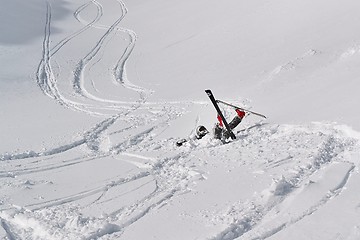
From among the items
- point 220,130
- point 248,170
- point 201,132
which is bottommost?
point 248,170

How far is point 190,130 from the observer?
10.7 metres

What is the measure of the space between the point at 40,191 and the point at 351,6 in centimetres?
1156

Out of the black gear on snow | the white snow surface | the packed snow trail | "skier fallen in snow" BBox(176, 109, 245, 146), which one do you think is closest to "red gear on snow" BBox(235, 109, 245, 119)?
"skier fallen in snow" BBox(176, 109, 245, 146)

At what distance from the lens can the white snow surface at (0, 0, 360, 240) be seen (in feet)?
22.1

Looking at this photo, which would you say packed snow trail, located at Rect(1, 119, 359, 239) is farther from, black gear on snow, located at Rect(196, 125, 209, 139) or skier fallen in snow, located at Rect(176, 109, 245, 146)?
black gear on snow, located at Rect(196, 125, 209, 139)

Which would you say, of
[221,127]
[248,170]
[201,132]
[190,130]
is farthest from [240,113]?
[248,170]

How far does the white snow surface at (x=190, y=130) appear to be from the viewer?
22.1 ft

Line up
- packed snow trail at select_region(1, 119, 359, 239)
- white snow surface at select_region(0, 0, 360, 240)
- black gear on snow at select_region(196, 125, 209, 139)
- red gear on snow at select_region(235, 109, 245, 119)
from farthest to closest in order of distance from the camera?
red gear on snow at select_region(235, 109, 245, 119)
black gear on snow at select_region(196, 125, 209, 139)
white snow surface at select_region(0, 0, 360, 240)
packed snow trail at select_region(1, 119, 359, 239)

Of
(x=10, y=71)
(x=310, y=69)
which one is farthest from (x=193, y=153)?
(x=10, y=71)

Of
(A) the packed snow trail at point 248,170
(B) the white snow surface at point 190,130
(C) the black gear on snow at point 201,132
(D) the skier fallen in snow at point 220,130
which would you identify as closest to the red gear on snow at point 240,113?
(D) the skier fallen in snow at point 220,130

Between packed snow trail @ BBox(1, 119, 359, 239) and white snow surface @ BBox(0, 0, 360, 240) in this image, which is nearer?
packed snow trail @ BBox(1, 119, 359, 239)

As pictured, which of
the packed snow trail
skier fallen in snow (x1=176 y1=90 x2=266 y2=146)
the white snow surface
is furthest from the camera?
skier fallen in snow (x1=176 y1=90 x2=266 y2=146)

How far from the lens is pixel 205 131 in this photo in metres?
9.79

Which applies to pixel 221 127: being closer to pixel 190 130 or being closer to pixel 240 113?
pixel 240 113
